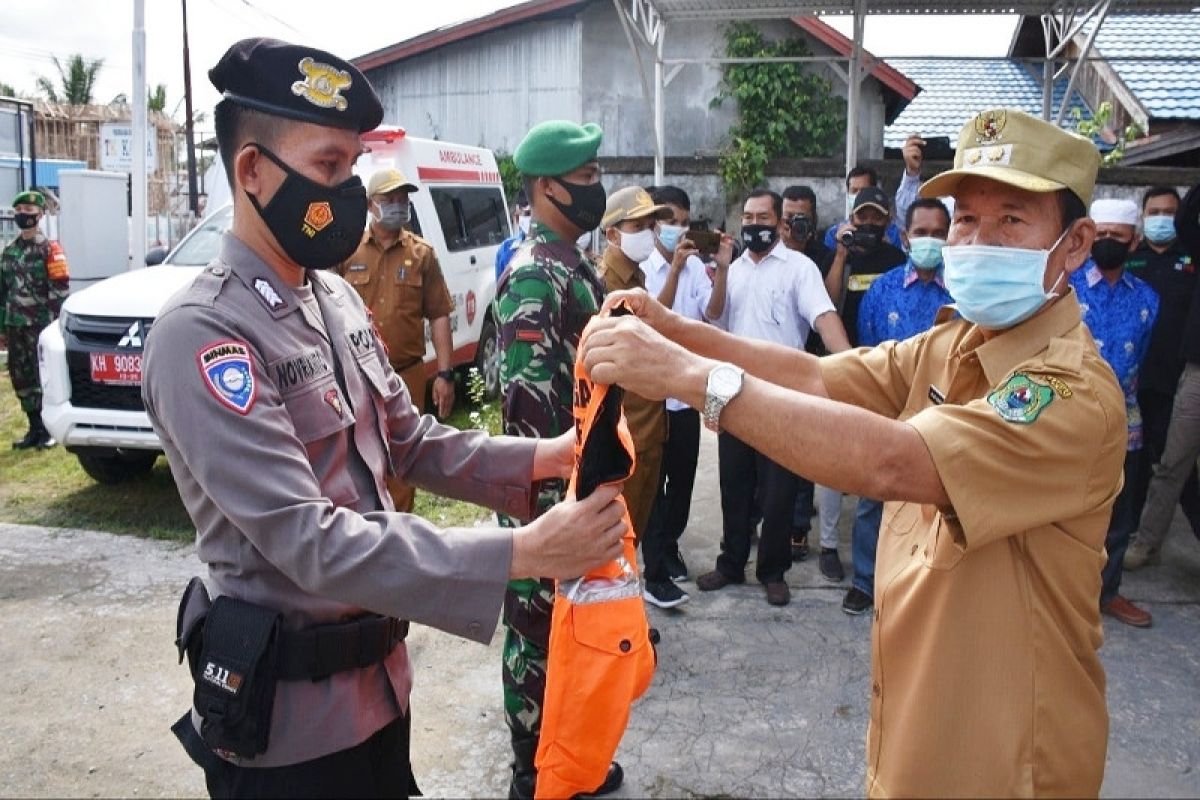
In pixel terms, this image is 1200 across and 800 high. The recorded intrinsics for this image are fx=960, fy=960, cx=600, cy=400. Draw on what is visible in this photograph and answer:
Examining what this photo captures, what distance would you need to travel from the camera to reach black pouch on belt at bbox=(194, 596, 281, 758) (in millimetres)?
1712

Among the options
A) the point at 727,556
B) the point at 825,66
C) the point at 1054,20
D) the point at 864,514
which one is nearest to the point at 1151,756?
the point at 864,514

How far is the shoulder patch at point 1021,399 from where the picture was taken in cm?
165

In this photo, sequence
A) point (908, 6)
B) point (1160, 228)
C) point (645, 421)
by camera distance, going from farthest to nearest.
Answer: point (908, 6)
point (1160, 228)
point (645, 421)

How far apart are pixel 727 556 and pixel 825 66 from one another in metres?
11.4

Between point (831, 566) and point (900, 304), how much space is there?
1.52m

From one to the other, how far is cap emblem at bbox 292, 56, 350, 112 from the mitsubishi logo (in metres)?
4.95

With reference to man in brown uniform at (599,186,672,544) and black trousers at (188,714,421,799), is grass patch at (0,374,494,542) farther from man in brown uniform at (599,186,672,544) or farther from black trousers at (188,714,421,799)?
black trousers at (188,714,421,799)

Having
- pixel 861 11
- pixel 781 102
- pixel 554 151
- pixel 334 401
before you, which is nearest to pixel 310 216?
pixel 334 401

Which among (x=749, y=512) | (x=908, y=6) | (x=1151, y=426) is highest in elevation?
(x=908, y=6)

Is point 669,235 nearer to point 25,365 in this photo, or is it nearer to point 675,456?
point 675,456

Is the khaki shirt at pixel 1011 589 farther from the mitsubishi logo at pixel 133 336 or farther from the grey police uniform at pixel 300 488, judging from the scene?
the mitsubishi logo at pixel 133 336

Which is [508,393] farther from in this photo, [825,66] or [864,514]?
[825,66]

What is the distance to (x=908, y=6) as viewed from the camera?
9.20 meters

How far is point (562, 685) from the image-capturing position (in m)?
1.83
